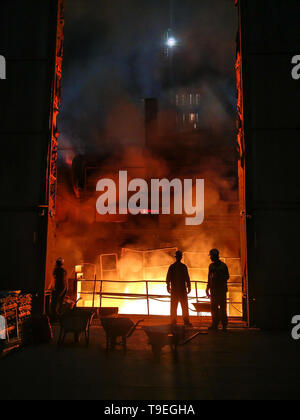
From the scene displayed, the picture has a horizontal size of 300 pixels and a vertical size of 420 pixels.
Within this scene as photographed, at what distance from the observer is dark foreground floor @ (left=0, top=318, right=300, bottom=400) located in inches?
137

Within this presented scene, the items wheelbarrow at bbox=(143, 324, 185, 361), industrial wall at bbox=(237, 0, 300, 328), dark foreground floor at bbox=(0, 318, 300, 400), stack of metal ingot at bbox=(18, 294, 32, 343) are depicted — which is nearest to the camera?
dark foreground floor at bbox=(0, 318, 300, 400)

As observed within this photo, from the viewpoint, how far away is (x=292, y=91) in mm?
7355

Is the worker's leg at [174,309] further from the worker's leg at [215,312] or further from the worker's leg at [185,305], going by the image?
the worker's leg at [215,312]

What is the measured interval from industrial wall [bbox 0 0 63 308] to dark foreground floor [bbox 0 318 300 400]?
2.56m

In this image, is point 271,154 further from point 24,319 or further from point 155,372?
point 24,319

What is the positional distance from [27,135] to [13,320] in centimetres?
456

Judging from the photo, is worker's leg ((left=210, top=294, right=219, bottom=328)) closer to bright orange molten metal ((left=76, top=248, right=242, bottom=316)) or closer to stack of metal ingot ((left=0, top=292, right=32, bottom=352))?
stack of metal ingot ((left=0, top=292, right=32, bottom=352))

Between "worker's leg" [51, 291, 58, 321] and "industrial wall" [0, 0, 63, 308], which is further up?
"industrial wall" [0, 0, 63, 308]

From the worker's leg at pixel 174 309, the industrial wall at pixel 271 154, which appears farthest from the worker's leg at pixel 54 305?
the industrial wall at pixel 271 154

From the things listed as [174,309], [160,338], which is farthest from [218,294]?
[160,338]

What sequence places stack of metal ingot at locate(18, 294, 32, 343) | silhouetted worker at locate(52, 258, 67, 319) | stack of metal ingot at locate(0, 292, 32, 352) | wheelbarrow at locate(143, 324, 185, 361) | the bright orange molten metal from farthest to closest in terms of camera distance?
the bright orange molten metal < silhouetted worker at locate(52, 258, 67, 319) < stack of metal ingot at locate(18, 294, 32, 343) < stack of metal ingot at locate(0, 292, 32, 352) < wheelbarrow at locate(143, 324, 185, 361)

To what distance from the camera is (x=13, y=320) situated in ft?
17.5

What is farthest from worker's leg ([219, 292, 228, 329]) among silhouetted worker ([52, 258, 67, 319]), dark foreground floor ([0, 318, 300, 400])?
silhouetted worker ([52, 258, 67, 319])
